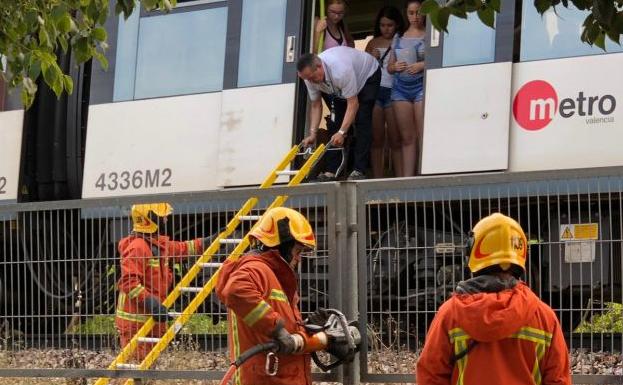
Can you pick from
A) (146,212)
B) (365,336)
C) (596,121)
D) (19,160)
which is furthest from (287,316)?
(19,160)

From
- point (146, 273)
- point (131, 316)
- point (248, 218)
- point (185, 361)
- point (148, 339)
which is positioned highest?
point (248, 218)

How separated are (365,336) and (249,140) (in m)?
3.72

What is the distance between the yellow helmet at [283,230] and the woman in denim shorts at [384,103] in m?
3.92

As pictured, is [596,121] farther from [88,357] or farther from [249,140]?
→ [88,357]

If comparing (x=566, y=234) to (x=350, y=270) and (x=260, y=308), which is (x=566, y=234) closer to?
(x=350, y=270)

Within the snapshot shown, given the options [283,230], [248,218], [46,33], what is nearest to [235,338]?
[283,230]

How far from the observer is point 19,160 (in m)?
10.5

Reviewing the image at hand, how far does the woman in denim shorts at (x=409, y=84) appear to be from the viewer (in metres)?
9.12

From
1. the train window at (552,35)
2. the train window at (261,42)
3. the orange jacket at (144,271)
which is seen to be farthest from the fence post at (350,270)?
the train window at (261,42)

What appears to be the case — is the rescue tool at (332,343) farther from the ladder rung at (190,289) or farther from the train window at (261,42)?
the train window at (261,42)

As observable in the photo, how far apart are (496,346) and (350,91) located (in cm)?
488

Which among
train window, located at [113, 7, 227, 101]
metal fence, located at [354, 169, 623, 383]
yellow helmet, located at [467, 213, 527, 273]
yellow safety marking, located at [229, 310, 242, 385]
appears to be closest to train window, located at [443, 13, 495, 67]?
train window, located at [113, 7, 227, 101]

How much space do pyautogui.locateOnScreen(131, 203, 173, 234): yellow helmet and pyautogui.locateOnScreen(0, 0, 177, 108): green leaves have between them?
756 mm

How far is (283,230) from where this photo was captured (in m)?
5.36
